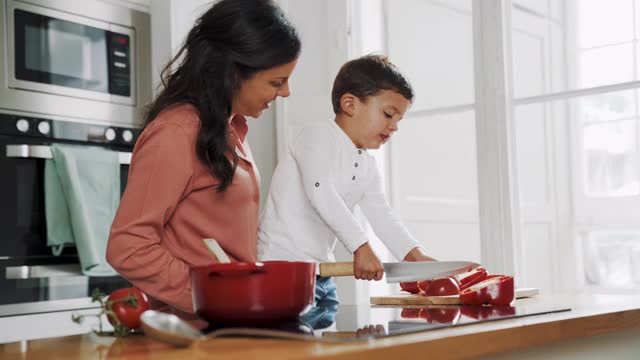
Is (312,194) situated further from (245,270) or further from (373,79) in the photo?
(245,270)

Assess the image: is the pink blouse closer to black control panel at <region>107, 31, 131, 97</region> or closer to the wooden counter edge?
the wooden counter edge

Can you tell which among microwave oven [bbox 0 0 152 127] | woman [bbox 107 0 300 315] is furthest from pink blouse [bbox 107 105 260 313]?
microwave oven [bbox 0 0 152 127]

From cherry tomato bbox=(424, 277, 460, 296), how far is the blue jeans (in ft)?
0.67

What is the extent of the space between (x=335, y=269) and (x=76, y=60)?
156 cm

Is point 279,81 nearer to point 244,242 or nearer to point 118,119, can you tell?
point 244,242

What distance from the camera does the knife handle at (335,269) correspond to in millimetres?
1451

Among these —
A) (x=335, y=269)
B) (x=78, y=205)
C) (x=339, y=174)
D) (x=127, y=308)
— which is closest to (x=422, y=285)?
(x=335, y=269)

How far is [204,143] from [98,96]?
56.0 inches

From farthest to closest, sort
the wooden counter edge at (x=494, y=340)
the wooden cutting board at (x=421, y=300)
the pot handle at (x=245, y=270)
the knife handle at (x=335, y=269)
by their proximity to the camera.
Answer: the wooden cutting board at (x=421, y=300)
the knife handle at (x=335, y=269)
the pot handle at (x=245, y=270)
the wooden counter edge at (x=494, y=340)

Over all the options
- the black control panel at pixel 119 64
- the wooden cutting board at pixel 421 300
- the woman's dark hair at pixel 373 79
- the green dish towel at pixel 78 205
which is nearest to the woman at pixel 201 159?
the wooden cutting board at pixel 421 300

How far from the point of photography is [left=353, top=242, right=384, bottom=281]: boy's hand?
1.63 meters

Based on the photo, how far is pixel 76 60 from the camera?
269 cm

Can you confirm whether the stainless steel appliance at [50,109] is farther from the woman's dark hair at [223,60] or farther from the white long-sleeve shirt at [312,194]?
the woman's dark hair at [223,60]

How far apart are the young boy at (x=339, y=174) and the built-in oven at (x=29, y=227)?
782 mm
